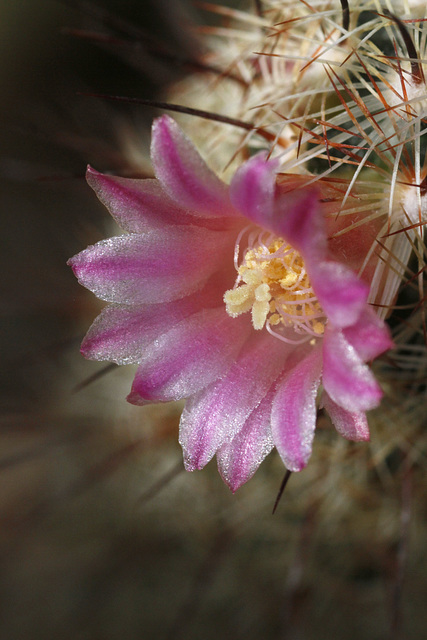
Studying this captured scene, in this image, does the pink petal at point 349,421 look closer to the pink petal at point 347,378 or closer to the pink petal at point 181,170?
the pink petal at point 347,378

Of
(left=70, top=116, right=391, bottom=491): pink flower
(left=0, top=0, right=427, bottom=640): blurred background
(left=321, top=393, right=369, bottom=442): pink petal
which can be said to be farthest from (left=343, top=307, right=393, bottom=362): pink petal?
(left=0, top=0, right=427, bottom=640): blurred background

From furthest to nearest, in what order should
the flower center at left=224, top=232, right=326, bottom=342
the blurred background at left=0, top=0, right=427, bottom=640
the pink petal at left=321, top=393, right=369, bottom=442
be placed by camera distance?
the blurred background at left=0, top=0, right=427, bottom=640 < the flower center at left=224, top=232, right=326, bottom=342 < the pink petal at left=321, top=393, right=369, bottom=442

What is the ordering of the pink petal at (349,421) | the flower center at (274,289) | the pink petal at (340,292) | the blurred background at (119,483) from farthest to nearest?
the blurred background at (119,483), the flower center at (274,289), the pink petal at (349,421), the pink petal at (340,292)

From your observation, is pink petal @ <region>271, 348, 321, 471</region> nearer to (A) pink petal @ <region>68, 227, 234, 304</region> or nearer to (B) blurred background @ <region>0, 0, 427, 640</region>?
(A) pink petal @ <region>68, 227, 234, 304</region>

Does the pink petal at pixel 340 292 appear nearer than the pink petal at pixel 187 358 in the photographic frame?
Yes

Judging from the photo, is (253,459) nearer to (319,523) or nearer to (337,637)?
(319,523)

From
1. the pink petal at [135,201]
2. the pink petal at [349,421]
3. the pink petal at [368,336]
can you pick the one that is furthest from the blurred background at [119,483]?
the pink petal at [368,336]
